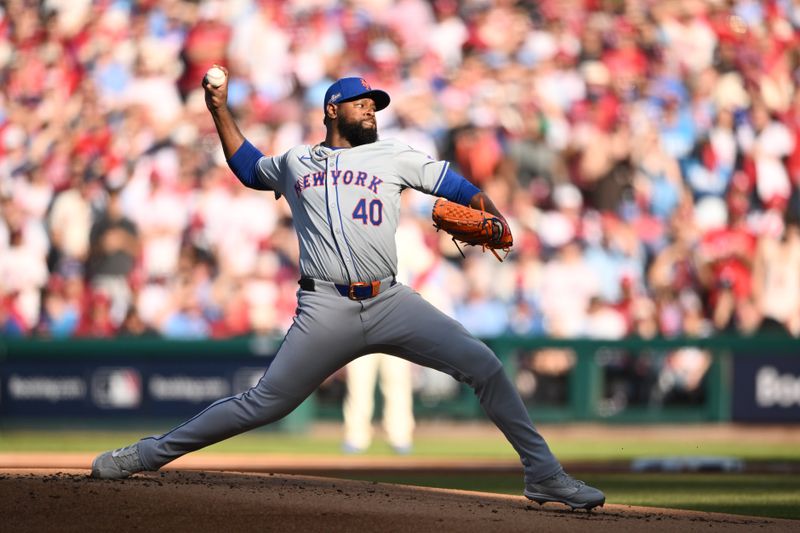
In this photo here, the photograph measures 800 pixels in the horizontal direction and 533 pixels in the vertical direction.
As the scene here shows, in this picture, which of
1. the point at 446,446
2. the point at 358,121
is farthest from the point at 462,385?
the point at 358,121

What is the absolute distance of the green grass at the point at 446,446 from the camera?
38.8 ft

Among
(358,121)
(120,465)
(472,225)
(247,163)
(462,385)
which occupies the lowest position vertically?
(120,465)

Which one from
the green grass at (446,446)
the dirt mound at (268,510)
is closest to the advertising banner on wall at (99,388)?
the green grass at (446,446)

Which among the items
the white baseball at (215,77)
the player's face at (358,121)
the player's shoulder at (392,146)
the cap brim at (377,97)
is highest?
the white baseball at (215,77)

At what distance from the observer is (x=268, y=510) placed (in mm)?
5176

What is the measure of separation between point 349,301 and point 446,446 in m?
7.73

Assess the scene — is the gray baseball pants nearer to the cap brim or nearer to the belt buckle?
the belt buckle

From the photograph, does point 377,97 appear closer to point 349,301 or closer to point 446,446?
point 349,301

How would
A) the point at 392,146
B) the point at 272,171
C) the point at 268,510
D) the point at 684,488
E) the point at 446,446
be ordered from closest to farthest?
the point at 268,510
the point at 392,146
the point at 272,171
the point at 684,488
the point at 446,446

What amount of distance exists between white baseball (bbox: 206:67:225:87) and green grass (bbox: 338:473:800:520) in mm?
3396

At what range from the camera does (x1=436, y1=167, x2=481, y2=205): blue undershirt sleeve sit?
5.32 m

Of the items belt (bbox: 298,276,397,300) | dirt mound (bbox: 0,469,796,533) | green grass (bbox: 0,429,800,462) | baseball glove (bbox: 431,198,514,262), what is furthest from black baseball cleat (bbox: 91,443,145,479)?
green grass (bbox: 0,429,800,462)

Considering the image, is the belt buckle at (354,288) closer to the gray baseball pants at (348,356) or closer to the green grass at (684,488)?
the gray baseball pants at (348,356)

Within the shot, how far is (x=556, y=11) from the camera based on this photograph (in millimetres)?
15156
